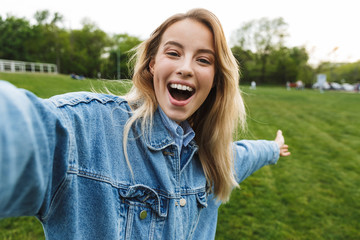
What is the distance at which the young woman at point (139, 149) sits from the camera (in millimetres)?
757

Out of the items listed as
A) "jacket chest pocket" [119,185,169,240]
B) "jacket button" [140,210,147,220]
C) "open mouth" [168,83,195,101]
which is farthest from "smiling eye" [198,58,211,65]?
"jacket button" [140,210,147,220]

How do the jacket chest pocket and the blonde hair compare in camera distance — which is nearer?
the jacket chest pocket

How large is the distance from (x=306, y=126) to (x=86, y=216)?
11.3m

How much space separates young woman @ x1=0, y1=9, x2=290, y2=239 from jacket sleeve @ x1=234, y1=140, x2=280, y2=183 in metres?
0.04

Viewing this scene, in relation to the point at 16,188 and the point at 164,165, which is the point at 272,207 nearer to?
the point at 164,165

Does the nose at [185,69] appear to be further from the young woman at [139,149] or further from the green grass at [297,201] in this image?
the green grass at [297,201]

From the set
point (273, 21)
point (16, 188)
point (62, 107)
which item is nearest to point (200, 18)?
point (62, 107)

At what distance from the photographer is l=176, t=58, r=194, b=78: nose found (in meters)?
1.68

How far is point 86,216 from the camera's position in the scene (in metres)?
1.15

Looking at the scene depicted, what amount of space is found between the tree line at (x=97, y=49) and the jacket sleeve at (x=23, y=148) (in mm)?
48861

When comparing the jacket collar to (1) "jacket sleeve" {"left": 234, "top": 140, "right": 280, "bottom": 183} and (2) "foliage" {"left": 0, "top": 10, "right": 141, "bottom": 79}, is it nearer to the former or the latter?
(1) "jacket sleeve" {"left": 234, "top": 140, "right": 280, "bottom": 183}

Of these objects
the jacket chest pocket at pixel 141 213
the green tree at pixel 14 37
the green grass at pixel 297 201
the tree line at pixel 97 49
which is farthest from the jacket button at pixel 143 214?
the green tree at pixel 14 37

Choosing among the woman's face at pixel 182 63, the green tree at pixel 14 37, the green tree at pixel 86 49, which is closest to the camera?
the woman's face at pixel 182 63

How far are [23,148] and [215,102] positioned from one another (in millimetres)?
1538
